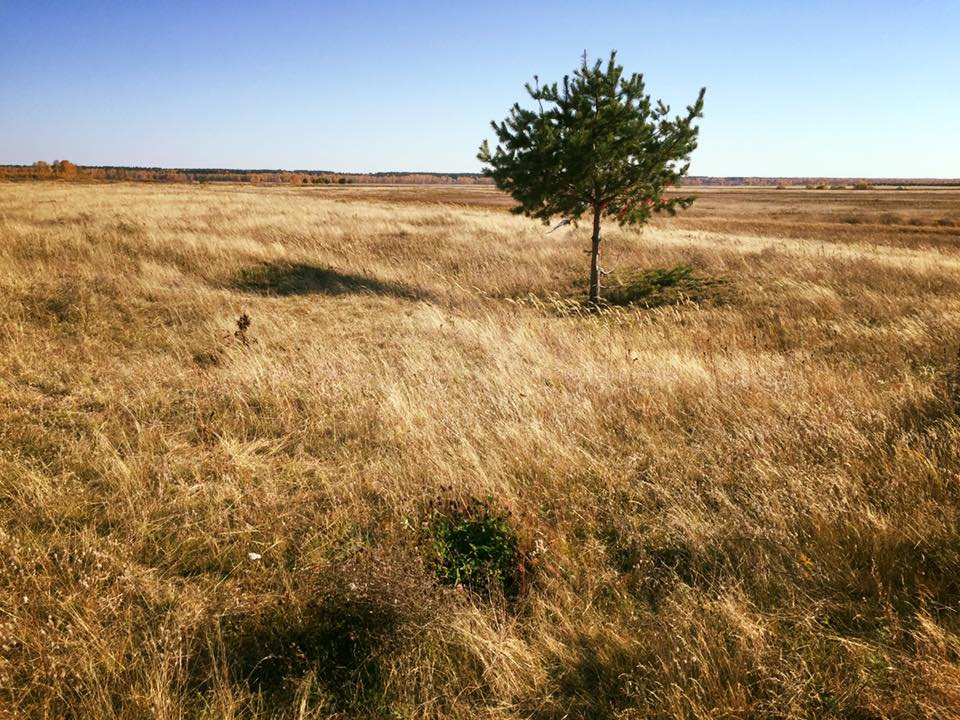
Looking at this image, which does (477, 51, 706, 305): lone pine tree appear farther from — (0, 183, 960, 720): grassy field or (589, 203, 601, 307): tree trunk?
(0, 183, 960, 720): grassy field

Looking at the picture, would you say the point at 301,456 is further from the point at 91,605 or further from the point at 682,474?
the point at 682,474

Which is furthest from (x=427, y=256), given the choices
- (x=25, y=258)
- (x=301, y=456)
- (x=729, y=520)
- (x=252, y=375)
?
(x=729, y=520)

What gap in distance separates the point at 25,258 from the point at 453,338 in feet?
32.0

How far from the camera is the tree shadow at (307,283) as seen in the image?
1156cm

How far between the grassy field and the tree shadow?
155 inches

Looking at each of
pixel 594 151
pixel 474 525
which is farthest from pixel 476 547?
pixel 594 151

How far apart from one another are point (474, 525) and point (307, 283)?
1034 cm

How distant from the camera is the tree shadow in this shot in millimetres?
11562

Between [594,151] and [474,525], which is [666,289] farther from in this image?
[474,525]

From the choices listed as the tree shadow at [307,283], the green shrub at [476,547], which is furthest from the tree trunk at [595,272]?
the green shrub at [476,547]

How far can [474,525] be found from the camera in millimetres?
3084

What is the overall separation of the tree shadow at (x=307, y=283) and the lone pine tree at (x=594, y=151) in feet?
12.3

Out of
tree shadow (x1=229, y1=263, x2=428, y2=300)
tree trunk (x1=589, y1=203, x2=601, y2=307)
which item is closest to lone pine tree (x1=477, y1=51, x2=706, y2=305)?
tree trunk (x1=589, y1=203, x2=601, y2=307)

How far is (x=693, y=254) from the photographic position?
1630 centimetres
